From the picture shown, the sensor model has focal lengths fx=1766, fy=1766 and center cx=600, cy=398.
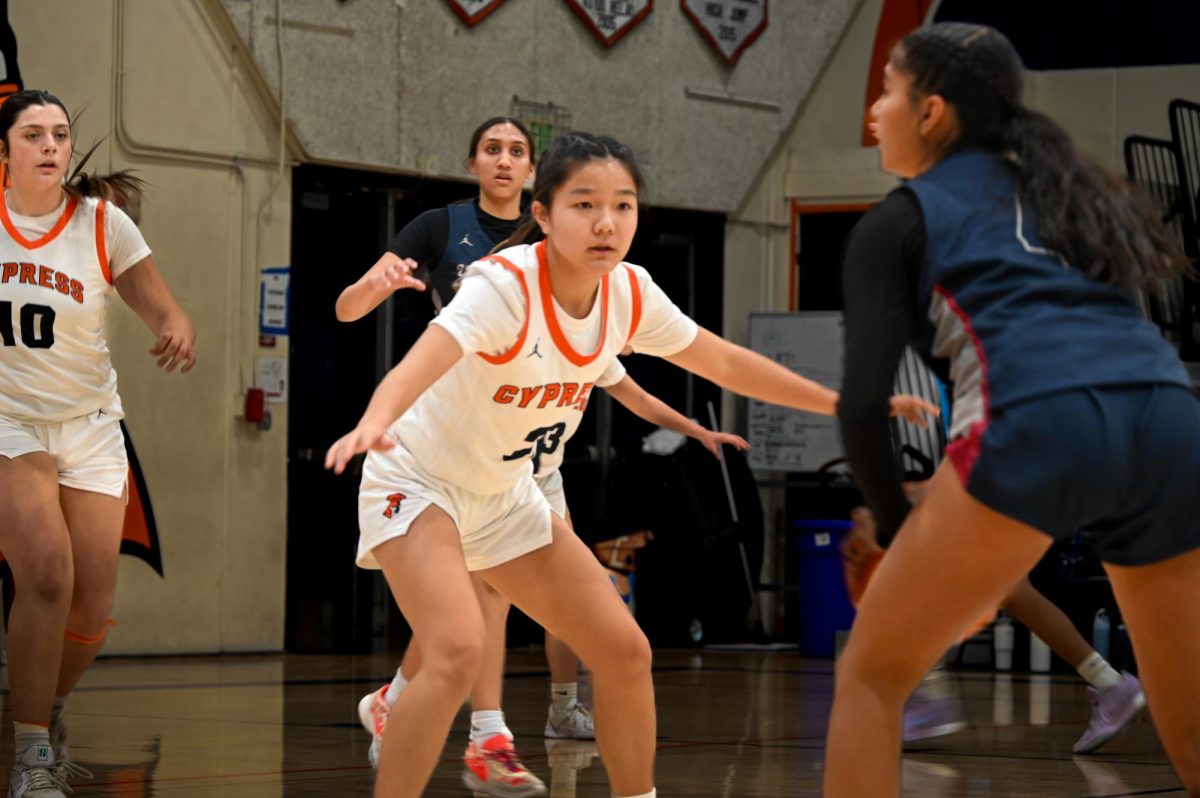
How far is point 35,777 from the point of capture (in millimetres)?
4391

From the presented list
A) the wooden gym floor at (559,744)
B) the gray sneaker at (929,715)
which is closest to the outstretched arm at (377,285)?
the wooden gym floor at (559,744)

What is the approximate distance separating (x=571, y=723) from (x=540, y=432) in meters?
2.63

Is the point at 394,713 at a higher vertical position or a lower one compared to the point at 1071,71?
lower

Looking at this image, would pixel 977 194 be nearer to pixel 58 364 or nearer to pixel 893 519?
pixel 893 519

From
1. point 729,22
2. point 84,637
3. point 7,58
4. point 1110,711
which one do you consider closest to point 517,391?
point 84,637

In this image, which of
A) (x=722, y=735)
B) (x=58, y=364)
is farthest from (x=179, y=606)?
(x=58, y=364)

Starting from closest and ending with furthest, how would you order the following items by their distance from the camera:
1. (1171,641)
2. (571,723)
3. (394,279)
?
(1171,641), (394,279), (571,723)

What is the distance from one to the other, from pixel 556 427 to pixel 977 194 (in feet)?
4.27

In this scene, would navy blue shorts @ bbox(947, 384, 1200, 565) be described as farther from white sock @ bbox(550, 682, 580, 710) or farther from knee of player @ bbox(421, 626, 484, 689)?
white sock @ bbox(550, 682, 580, 710)

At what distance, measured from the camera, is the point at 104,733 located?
20.0 ft

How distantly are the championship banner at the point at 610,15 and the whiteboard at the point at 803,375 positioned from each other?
82.8 inches

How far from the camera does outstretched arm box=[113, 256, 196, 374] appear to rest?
4.91 meters

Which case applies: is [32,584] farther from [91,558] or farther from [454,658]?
[454,658]

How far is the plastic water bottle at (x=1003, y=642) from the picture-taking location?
10.1m
